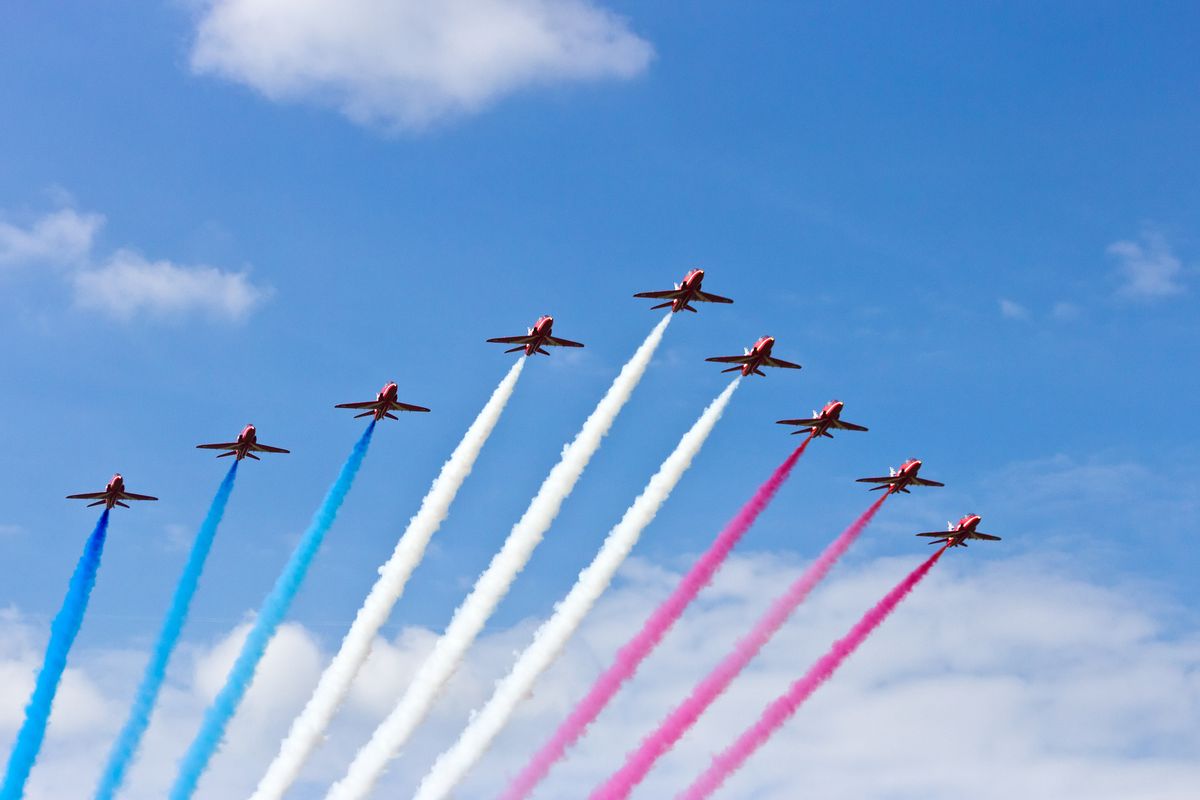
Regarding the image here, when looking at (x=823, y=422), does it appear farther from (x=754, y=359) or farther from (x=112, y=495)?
(x=112, y=495)

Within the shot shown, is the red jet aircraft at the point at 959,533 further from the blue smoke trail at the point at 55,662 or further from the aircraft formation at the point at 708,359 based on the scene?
the blue smoke trail at the point at 55,662

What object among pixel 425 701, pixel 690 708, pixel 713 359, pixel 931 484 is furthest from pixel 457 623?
pixel 931 484

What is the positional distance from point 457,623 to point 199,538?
25757mm

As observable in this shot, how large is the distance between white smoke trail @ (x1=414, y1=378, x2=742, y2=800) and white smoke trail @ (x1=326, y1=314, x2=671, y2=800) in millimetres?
4642

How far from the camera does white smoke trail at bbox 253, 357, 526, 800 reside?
5044 inches

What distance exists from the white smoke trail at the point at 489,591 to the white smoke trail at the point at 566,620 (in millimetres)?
4642

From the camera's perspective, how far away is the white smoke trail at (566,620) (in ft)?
406

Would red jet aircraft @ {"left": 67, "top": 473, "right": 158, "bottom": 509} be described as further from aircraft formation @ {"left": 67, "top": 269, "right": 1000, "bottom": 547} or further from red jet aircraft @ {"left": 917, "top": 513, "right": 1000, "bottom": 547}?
red jet aircraft @ {"left": 917, "top": 513, "right": 1000, "bottom": 547}

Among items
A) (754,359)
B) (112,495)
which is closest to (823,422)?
(754,359)

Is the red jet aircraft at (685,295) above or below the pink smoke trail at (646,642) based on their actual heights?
above

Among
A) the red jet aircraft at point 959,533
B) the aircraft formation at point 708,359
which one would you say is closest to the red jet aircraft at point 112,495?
the aircraft formation at point 708,359

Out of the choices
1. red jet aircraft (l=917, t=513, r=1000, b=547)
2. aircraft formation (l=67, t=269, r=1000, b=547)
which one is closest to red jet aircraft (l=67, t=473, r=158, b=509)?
aircraft formation (l=67, t=269, r=1000, b=547)

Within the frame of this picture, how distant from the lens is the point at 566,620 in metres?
129

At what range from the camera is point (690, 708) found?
4911 inches
